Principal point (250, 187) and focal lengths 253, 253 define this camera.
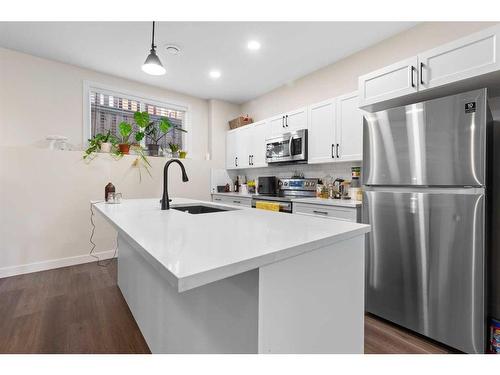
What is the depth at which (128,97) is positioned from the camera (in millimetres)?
3986

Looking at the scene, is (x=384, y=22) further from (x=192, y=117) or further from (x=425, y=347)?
(x=192, y=117)

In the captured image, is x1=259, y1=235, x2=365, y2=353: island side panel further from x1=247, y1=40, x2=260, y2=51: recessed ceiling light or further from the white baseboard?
the white baseboard

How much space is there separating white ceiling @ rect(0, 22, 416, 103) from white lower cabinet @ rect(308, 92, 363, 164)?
2.15ft

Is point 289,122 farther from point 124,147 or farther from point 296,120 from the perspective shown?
point 124,147

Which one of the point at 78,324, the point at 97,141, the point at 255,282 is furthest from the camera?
the point at 97,141

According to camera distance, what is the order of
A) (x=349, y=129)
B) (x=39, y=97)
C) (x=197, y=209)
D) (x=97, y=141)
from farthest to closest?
(x=97, y=141) < (x=39, y=97) < (x=349, y=129) < (x=197, y=209)

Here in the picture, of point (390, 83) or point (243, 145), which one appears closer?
point (390, 83)

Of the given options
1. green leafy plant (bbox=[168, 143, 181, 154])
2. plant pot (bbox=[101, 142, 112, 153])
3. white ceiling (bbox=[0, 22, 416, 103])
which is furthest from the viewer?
green leafy plant (bbox=[168, 143, 181, 154])

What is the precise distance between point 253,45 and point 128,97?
2243mm

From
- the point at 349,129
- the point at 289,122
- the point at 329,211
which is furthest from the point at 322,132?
the point at 329,211

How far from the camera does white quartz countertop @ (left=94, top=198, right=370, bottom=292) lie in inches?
25.2

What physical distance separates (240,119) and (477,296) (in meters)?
3.91

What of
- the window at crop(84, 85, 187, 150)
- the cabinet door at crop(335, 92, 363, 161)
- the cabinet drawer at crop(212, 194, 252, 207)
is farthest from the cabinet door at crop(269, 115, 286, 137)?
the window at crop(84, 85, 187, 150)

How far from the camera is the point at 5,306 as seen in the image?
2227mm
